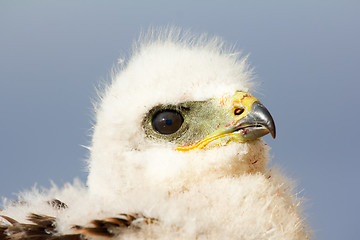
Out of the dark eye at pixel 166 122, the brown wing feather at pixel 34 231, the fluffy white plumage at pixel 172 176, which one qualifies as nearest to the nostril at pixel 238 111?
the fluffy white plumage at pixel 172 176

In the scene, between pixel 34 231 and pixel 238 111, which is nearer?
pixel 34 231

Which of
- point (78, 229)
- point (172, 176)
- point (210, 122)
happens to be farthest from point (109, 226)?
point (210, 122)

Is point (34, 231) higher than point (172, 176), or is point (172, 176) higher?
point (172, 176)

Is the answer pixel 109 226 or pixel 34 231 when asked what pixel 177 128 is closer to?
pixel 109 226

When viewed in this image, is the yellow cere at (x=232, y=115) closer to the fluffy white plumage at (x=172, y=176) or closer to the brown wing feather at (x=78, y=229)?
the fluffy white plumage at (x=172, y=176)

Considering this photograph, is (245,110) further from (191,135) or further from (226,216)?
(226,216)

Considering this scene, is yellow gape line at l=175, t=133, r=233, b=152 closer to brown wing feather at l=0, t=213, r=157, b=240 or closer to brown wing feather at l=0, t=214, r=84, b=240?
brown wing feather at l=0, t=213, r=157, b=240
